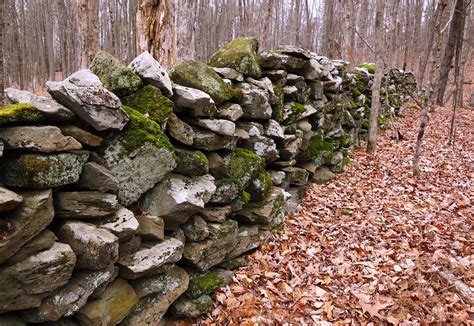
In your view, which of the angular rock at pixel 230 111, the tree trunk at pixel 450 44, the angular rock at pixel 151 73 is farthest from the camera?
the tree trunk at pixel 450 44

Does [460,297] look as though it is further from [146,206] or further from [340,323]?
[146,206]

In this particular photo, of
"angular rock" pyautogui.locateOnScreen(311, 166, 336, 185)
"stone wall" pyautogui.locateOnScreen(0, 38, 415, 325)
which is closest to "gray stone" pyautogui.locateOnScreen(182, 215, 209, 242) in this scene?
"stone wall" pyautogui.locateOnScreen(0, 38, 415, 325)

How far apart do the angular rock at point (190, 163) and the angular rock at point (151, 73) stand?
0.67 m

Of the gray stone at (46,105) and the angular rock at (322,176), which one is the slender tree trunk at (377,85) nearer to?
the angular rock at (322,176)

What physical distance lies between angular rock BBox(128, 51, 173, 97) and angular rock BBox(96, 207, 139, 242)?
135cm

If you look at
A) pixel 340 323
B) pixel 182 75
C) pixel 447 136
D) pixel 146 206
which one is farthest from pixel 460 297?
pixel 447 136

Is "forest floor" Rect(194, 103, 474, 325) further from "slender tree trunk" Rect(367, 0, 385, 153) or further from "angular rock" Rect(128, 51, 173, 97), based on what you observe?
"angular rock" Rect(128, 51, 173, 97)

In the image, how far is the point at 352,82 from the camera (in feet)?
31.8

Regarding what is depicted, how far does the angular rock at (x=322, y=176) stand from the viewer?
23.2ft

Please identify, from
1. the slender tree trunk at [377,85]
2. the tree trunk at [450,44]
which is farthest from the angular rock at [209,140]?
the tree trunk at [450,44]

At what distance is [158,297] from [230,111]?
238 centimetres

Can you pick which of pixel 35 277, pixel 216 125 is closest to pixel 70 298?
pixel 35 277

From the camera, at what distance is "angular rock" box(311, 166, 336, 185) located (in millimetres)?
7078

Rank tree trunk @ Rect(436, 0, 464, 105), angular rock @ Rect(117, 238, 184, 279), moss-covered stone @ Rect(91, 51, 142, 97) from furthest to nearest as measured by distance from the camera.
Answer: tree trunk @ Rect(436, 0, 464, 105), moss-covered stone @ Rect(91, 51, 142, 97), angular rock @ Rect(117, 238, 184, 279)
